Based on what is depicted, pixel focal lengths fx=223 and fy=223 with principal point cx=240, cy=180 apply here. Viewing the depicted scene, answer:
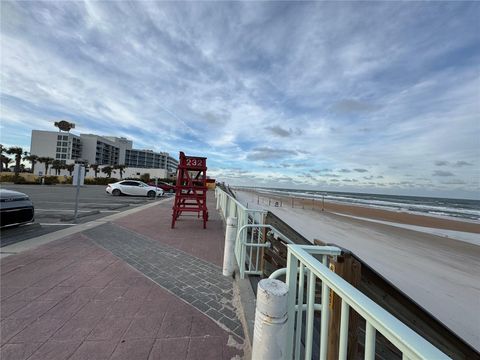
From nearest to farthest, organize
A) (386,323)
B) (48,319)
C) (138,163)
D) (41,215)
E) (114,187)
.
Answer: (386,323) < (48,319) < (41,215) < (114,187) < (138,163)

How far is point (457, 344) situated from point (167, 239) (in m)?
5.85

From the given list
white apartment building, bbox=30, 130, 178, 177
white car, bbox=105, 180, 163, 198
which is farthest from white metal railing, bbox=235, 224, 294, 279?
white apartment building, bbox=30, 130, 178, 177

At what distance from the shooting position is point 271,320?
135cm

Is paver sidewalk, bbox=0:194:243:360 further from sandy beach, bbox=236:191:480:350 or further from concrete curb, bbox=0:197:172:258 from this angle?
sandy beach, bbox=236:191:480:350

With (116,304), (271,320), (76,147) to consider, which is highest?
(76,147)

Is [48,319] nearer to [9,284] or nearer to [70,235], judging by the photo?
[9,284]

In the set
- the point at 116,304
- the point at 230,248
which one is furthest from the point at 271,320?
the point at 116,304

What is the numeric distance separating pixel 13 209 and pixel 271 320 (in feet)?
24.2

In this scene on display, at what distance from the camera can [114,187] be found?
64.7 ft

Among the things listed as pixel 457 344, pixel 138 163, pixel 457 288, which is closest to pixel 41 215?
pixel 457 344

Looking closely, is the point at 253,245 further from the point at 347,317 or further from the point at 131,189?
the point at 131,189

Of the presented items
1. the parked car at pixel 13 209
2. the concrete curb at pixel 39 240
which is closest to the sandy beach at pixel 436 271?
the concrete curb at pixel 39 240

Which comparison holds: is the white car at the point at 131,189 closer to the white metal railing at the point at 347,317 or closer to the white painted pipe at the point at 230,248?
the white painted pipe at the point at 230,248

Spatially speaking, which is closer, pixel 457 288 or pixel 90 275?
pixel 90 275
